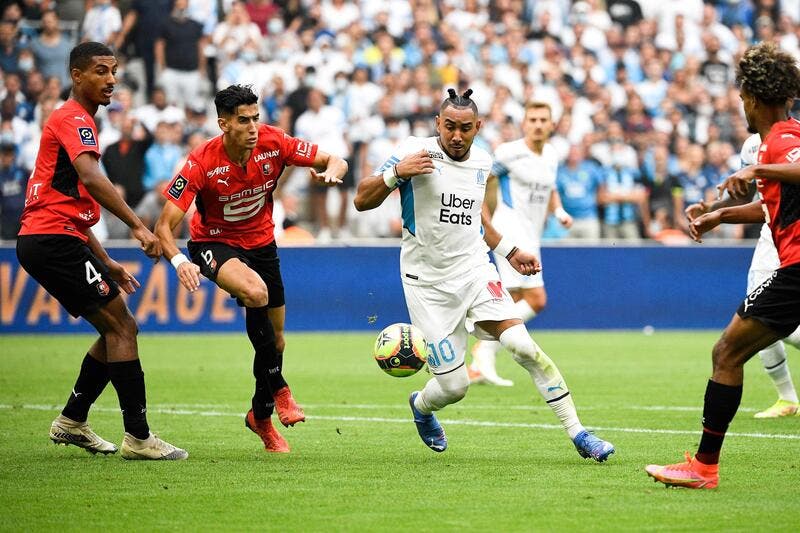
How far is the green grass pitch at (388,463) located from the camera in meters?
6.61

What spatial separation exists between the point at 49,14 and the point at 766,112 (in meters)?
17.9

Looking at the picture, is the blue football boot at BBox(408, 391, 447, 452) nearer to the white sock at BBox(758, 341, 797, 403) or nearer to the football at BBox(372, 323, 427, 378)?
the football at BBox(372, 323, 427, 378)

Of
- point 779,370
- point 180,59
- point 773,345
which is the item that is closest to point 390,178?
point 773,345

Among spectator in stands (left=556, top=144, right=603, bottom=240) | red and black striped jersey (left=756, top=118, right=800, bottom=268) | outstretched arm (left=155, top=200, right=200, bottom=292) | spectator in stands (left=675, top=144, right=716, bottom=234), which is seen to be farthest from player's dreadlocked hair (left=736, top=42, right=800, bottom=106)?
spectator in stands (left=675, top=144, right=716, bottom=234)

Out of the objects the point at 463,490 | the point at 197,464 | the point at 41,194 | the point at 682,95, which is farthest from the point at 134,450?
the point at 682,95

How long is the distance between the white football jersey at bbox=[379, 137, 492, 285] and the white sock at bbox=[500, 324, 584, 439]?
0.64m

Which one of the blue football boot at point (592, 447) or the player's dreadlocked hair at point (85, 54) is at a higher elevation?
the player's dreadlocked hair at point (85, 54)

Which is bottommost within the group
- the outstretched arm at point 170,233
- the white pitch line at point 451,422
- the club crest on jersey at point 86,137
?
the white pitch line at point 451,422

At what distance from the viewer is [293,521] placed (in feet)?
21.3

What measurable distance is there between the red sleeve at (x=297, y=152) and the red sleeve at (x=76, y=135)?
58.2 inches

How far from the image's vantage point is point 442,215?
882cm

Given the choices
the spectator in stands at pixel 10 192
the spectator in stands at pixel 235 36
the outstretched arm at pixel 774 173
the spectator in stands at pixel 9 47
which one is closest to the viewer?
the outstretched arm at pixel 774 173

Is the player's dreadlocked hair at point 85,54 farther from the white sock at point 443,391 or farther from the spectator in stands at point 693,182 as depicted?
the spectator in stands at point 693,182

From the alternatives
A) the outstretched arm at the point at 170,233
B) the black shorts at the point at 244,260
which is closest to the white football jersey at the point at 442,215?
the black shorts at the point at 244,260
